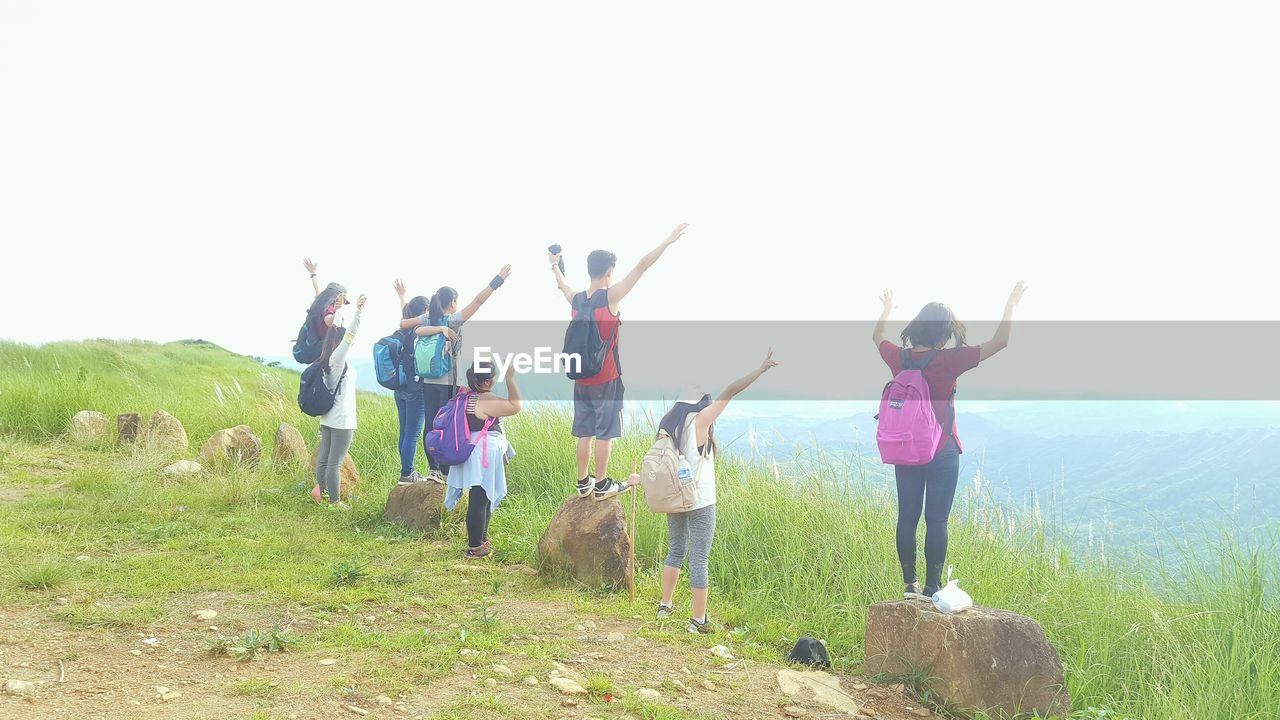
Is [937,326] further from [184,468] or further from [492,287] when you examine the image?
[184,468]

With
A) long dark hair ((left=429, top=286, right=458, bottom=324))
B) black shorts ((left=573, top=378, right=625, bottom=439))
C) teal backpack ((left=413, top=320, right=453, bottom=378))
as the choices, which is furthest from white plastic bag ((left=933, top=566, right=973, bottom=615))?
long dark hair ((left=429, top=286, right=458, bottom=324))

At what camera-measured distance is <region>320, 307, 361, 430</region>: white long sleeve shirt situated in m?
8.62

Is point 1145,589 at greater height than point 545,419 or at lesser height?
lesser

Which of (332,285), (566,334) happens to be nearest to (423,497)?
(332,285)

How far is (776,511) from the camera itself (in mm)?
8352

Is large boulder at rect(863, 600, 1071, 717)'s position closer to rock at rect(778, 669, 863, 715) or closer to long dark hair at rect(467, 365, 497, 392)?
rock at rect(778, 669, 863, 715)

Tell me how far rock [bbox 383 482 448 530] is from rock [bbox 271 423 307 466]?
2.89 meters

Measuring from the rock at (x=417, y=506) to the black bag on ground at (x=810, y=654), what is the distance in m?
3.95

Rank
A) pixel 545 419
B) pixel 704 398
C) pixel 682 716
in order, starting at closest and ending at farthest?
pixel 682 716, pixel 704 398, pixel 545 419

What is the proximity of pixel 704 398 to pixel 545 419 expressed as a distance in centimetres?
600

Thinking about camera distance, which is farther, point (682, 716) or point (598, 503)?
point (598, 503)

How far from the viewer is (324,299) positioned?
348 inches

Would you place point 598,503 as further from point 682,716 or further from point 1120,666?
point 1120,666

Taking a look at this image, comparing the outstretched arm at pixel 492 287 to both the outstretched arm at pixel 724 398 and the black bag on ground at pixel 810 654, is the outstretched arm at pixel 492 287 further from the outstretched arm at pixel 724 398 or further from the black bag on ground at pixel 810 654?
the black bag on ground at pixel 810 654
